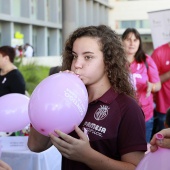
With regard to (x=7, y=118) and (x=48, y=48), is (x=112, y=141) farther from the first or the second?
(x=48, y=48)

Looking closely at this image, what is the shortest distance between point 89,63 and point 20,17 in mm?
18113

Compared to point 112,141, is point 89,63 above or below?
above

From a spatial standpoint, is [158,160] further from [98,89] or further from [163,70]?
[163,70]

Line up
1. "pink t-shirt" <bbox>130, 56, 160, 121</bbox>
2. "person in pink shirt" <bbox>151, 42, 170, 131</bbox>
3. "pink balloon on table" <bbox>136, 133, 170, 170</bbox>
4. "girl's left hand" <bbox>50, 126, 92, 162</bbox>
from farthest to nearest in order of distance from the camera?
"person in pink shirt" <bbox>151, 42, 170, 131</bbox> → "pink t-shirt" <bbox>130, 56, 160, 121</bbox> → "girl's left hand" <bbox>50, 126, 92, 162</bbox> → "pink balloon on table" <bbox>136, 133, 170, 170</bbox>

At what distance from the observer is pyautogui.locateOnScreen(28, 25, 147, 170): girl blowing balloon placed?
1541mm

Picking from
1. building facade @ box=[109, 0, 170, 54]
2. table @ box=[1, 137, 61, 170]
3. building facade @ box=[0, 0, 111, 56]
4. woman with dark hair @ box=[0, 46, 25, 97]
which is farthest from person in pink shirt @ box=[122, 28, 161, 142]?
building facade @ box=[109, 0, 170, 54]

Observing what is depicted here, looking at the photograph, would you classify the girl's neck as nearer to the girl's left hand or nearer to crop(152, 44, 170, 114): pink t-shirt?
the girl's left hand

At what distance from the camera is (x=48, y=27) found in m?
23.6

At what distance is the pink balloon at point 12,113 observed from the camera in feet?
8.85

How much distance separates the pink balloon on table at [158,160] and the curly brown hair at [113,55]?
1.54 ft

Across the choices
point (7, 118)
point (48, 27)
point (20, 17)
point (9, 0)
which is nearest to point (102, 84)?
point (7, 118)

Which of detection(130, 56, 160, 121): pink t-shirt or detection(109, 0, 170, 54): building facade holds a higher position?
detection(109, 0, 170, 54): building facade

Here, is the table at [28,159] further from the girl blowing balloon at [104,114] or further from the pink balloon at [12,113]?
the girl blowing balloon at [104,114]

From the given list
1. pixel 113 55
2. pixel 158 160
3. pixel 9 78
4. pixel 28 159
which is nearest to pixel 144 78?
pixel 28 159
